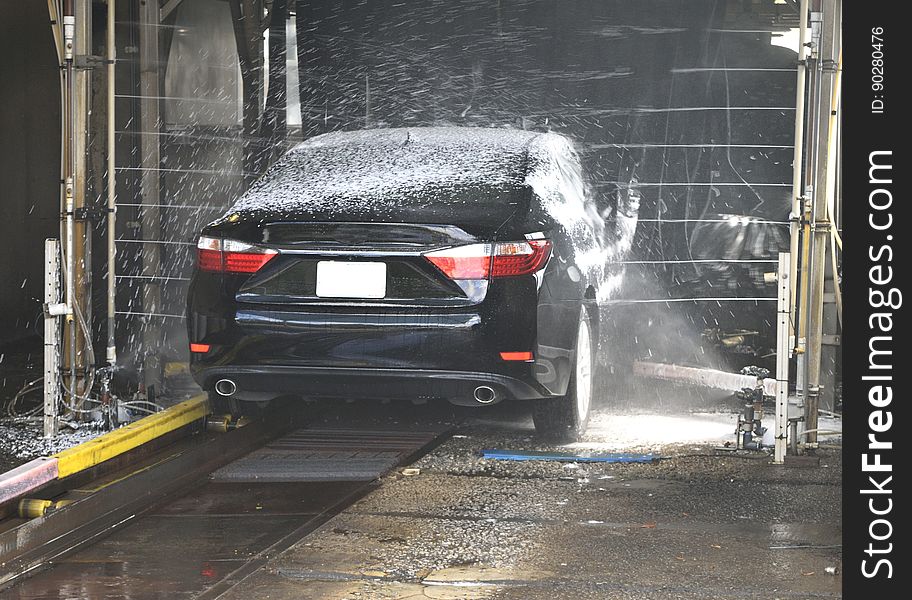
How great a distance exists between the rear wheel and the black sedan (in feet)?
0.36

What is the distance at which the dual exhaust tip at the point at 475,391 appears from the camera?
6227mm

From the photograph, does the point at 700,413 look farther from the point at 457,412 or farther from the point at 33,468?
the point at 33,468

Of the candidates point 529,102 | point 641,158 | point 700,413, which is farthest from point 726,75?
point 700,413

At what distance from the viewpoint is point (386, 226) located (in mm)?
6207

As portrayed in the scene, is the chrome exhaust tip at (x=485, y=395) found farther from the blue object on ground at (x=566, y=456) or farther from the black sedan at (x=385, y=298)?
the blue object on ground at (x=566, y=456)

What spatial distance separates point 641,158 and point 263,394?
3.39 meters

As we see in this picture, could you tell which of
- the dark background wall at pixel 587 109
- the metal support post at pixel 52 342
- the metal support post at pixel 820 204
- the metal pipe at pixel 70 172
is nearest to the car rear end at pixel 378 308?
the metal support post at pixel 52 342

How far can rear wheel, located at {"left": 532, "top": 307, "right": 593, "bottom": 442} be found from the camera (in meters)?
6.68

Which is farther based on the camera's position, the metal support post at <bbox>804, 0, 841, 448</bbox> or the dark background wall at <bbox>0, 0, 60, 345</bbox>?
the dark background wall at <bbox>0, 0, 60, 345</bbox>

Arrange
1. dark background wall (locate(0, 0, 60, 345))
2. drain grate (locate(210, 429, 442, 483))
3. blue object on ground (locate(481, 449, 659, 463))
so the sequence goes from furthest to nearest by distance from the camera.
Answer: dark background wall (locate(0, 0, 60, 345)), blue object on ground (locate(481, 449, 659, 463)), drain grate (locate(210, 429, 442, 483))

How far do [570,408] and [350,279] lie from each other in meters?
1.32

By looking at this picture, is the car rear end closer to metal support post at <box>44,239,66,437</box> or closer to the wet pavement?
the wet pavement
